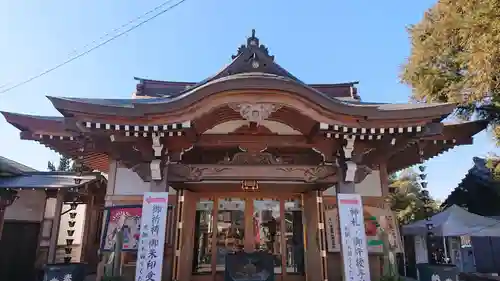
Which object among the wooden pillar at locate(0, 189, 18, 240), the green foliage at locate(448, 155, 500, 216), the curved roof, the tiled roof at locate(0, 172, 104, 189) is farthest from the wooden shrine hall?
the green foliage at locate(448, 155, 500, 216)

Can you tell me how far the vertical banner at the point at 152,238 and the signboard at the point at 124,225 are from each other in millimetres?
887

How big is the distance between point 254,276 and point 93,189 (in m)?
5.86

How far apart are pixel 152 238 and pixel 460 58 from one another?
7.92 metres

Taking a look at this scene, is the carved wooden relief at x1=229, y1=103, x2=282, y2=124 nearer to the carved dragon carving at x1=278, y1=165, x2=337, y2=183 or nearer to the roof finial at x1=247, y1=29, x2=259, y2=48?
the carved dragon carving at x1=278, y1=165, x2=337, y2=183

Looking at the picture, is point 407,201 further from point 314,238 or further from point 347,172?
point 347,172

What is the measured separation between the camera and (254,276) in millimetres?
6832

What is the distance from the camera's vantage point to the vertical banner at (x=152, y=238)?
5.20m

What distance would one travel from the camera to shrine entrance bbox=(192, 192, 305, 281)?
7.30 meters

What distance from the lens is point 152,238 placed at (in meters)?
5.38

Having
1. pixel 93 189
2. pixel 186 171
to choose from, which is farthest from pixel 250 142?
pixel 93 189

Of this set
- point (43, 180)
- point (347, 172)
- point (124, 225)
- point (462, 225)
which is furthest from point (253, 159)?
point (462, 225)

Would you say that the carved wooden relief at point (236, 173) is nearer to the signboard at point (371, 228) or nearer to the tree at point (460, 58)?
the signboard at point (371, 228)

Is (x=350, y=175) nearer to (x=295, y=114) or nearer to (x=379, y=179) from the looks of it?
(x=295, y=114)

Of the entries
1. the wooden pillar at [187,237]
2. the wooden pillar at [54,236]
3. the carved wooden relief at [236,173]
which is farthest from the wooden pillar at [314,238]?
the wooden pillar at [54,236]
